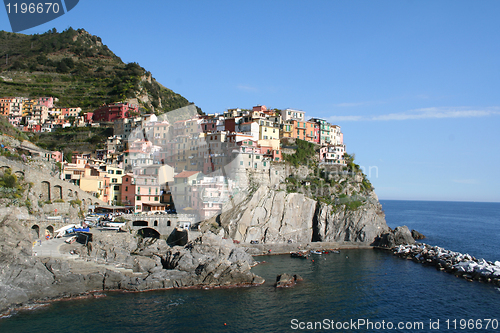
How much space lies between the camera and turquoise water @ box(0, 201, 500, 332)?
2627cm

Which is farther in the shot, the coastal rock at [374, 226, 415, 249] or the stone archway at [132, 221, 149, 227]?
the coastal rock at [374, 226, 415, 249]

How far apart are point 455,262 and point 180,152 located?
45.7m

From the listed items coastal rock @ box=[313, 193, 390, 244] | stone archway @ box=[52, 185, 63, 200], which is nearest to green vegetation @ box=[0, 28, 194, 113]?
stone archway @ box=[52, 185, 63, 200]

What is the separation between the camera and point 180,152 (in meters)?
65.4

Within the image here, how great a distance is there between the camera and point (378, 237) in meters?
59.3

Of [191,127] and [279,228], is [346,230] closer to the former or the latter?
[279,228]

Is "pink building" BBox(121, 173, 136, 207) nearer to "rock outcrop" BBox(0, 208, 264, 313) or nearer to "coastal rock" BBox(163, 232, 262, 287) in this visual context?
"rock outcrop" BBox(0, 208, 264, 313)

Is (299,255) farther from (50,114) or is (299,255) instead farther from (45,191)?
(50,114)

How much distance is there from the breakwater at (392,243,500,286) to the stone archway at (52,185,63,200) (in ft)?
154

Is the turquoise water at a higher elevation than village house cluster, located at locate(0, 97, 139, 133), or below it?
below

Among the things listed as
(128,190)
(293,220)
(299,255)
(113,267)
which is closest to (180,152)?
(128,190)

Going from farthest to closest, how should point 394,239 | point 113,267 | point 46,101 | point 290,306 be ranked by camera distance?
point 46,101, point 394,239, point 113,267, point 290,306

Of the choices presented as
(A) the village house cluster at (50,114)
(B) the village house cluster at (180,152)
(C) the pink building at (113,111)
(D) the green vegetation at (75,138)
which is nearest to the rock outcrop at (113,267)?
(B) the village house cluster at (180,152)

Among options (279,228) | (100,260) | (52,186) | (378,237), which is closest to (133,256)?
(100,260)
